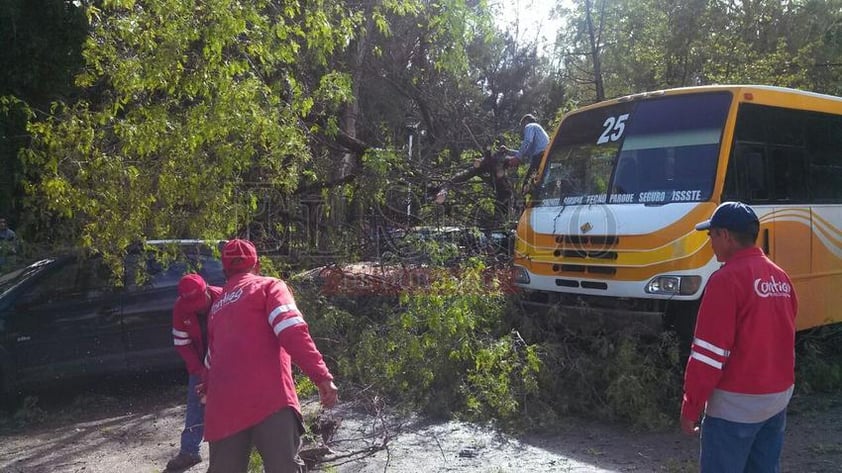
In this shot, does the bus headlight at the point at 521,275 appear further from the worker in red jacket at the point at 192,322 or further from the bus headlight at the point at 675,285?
the worker in red jacket at the point at 192,322

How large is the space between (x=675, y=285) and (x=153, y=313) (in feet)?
18.4

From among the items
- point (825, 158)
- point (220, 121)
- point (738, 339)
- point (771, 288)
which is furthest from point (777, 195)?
point (220, 121)

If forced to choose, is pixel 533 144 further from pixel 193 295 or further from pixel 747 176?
pixel 193 295

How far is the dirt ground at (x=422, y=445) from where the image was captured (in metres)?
5.43

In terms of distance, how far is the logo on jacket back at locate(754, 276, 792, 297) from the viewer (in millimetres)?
3344

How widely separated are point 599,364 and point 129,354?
508cm

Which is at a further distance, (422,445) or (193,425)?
(422,445)

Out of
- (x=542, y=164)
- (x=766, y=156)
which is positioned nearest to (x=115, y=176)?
(x=542, y=164)

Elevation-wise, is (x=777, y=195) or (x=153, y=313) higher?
(x=777, y=195)

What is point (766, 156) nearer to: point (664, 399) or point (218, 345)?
point (664, 399)

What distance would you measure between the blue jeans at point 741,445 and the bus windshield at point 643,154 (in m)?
3.43

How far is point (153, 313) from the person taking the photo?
26.3 feet

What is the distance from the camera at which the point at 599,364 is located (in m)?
6.69

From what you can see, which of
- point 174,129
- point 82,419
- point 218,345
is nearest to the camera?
point 218,345
